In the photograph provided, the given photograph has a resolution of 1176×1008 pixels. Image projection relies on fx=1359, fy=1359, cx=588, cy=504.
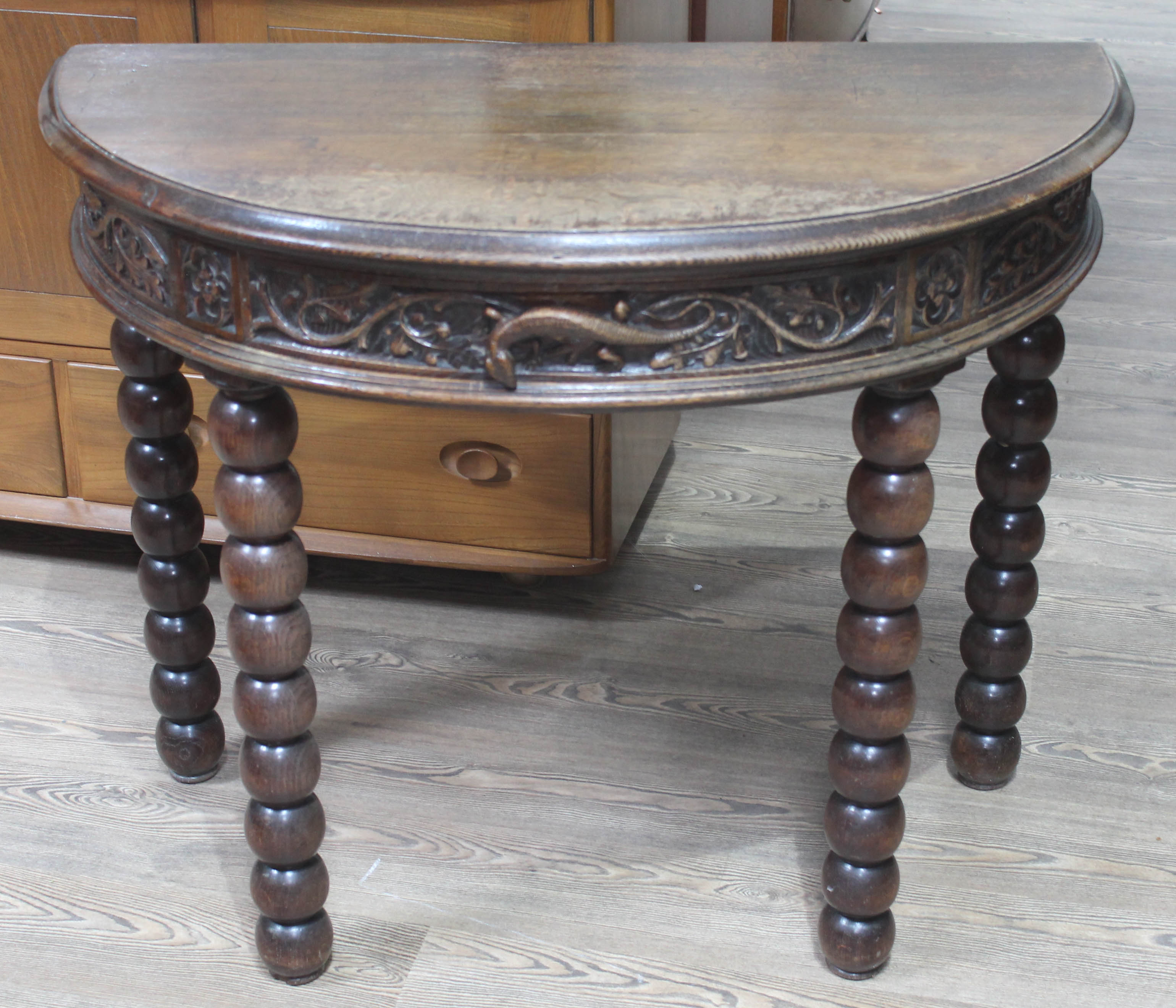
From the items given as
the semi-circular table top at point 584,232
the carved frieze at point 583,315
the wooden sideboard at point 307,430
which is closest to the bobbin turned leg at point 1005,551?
the semi-circular table top at point 584,232

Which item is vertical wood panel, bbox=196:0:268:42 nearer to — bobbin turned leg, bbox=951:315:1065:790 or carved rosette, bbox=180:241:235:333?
carved rosette, bbox=180:241:235:333

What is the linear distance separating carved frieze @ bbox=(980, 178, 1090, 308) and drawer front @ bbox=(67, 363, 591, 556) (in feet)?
1.91

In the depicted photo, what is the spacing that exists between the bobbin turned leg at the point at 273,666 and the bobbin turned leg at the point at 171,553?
215mm

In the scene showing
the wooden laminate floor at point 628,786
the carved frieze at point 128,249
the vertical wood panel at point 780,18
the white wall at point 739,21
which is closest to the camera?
the carved frieze at point 128,249

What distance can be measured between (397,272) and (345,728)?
0.69 meters

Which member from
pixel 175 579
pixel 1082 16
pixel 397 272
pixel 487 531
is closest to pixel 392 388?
pixel 397 272

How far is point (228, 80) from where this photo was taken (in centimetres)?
101

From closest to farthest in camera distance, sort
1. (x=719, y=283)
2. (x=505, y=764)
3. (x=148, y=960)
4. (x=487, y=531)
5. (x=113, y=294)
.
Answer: (x=719, y=283), (x=113, y=294), (x=148, y=960), (x=505, y=764), (x=487, y=531)

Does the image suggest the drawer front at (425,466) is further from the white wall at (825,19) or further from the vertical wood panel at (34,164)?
the white wall at (825,19)

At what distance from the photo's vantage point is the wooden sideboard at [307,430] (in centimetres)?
132

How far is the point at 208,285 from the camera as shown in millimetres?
833

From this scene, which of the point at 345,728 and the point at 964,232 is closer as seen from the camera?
the point at 964,232

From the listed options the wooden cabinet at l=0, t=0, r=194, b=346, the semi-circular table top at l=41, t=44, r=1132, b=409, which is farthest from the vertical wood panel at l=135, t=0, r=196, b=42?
the semi-circular table top at l=41, t=44, r=1132, b=409

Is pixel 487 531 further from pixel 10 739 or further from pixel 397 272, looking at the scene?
pixel 397 272
